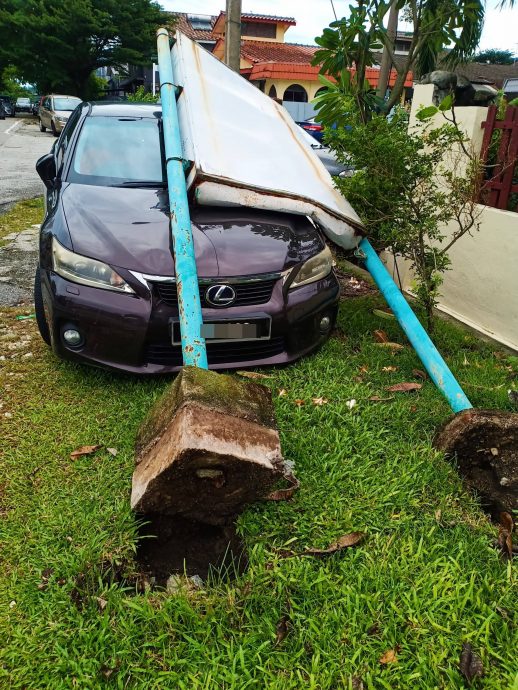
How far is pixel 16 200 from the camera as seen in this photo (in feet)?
29.1

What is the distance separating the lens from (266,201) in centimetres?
365

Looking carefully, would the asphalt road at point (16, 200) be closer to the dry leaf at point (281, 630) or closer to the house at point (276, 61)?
the dry leaf at point (281, 630)

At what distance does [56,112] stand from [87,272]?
2192cm

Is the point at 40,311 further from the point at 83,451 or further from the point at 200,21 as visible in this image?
the point at 200,21

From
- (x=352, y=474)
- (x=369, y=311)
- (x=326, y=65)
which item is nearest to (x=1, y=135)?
(x=326, y=65)

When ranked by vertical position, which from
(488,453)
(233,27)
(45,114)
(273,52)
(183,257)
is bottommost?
(45,114)

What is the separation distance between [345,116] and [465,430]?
3284 millimetres

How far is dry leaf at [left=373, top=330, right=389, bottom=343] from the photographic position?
4180 millimetres

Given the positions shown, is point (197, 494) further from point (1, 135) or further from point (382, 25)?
point (1, 135)

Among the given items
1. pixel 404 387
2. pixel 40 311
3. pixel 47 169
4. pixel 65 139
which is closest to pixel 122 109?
pixel 65 139

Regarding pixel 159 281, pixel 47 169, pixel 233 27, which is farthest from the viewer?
pixel 233 27

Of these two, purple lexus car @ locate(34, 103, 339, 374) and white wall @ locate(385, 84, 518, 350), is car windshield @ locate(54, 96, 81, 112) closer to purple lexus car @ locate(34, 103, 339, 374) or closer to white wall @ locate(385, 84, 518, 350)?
purple lexus car @ locate(34, 103, 339, 374)

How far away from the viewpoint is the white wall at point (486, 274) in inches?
168

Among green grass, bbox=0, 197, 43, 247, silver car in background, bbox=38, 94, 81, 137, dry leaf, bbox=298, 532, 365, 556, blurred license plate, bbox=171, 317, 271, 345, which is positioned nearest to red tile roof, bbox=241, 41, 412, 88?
silver car in background, bbox=38, 94, 81, 137
